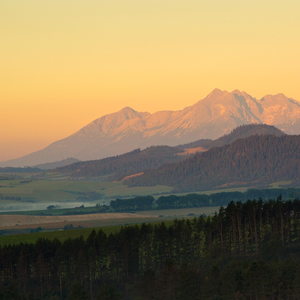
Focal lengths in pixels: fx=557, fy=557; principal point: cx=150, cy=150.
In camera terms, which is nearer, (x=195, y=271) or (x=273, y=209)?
(x=195, y=271)

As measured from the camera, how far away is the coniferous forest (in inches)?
4240

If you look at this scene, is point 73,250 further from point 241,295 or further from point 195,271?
point 241,295

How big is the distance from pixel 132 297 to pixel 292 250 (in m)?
46.5

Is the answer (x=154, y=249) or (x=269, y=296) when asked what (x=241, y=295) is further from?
(x=154, y=249)

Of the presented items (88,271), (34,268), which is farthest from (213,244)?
(34,268)

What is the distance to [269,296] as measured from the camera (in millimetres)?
107438

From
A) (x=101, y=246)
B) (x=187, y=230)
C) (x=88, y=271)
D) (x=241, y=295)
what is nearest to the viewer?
(x=241, y=295)

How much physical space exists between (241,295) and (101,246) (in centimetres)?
5772

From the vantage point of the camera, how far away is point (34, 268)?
14612 cm

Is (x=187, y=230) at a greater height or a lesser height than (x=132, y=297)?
greater

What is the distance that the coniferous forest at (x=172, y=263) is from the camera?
107688 mm

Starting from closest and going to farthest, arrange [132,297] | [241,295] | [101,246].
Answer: [241,295], [132,297], [101,246]

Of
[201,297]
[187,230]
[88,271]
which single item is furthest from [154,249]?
[201,297]

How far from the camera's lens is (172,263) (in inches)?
4739
